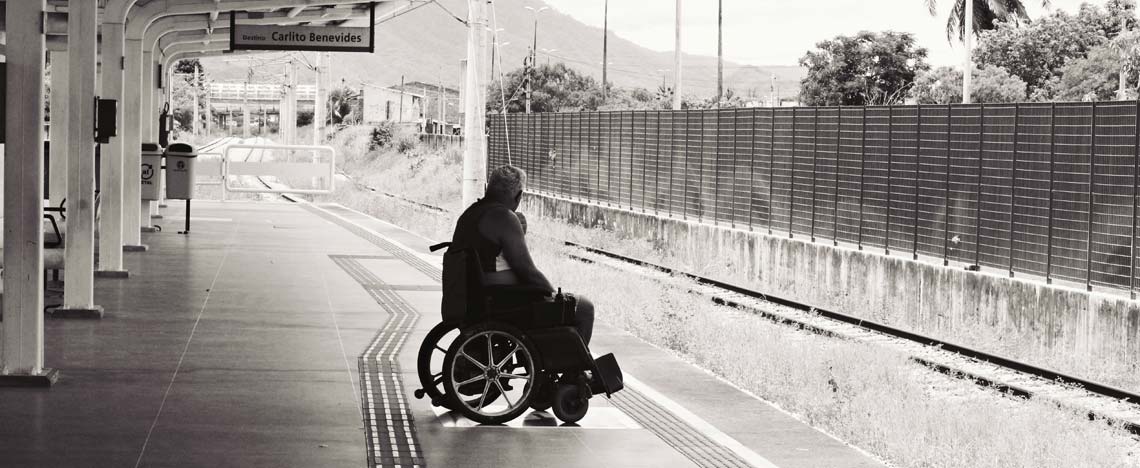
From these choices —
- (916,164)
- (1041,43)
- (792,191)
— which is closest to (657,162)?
(792,191)

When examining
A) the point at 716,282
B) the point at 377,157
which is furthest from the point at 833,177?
the point at 377,157

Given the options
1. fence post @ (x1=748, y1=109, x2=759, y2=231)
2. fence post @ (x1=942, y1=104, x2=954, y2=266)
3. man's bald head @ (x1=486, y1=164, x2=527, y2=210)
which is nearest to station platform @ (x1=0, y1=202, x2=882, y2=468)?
man's bald head @ (x1=486, y1=164, x2=527, y2=210)

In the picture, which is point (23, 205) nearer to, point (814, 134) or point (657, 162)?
point (814, 134)

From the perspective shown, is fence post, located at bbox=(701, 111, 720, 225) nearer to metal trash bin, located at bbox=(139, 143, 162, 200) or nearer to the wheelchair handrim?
metal trash bin, located at bbox=(139, 143, 162, 200)

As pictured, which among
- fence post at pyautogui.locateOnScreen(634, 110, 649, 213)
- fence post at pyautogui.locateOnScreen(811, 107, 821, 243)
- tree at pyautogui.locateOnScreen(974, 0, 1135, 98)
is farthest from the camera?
tree at pyautogui.locateOnScreen(974, 0, 1135, 98)

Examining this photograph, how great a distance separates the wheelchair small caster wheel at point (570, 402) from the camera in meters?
9.29

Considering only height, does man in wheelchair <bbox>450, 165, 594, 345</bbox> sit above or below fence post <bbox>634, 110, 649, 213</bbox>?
below

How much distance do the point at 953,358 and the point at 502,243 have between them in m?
7.03

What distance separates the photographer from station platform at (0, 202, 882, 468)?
8.28 metres

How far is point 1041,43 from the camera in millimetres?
76500

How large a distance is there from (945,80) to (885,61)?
3.46m

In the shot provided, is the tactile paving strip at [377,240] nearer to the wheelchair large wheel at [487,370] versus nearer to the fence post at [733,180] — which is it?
the fence post at [733,180]

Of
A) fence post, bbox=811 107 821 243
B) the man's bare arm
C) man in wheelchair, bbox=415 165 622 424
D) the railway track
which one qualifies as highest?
fence post, bbox=811 107 821 243

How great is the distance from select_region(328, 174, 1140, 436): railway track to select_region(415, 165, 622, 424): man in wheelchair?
4.41 m
